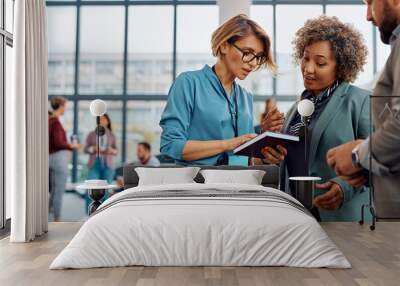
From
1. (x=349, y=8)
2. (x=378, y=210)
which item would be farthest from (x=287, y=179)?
(x=349, y=8)

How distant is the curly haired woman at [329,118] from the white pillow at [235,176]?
457 millimetres

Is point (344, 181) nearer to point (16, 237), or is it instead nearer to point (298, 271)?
point (298, 271)

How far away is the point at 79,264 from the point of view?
4.27 metres

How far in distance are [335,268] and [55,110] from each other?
4495 mm

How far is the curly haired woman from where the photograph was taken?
6.79 metres

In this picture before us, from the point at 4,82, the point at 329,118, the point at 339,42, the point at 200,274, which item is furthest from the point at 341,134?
the point at 4,82

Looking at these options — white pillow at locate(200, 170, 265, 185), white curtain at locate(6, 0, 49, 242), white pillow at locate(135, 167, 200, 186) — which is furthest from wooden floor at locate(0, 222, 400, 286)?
white pillow at locate(135, 167, 200, 186)

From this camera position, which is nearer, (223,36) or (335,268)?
(335,268)

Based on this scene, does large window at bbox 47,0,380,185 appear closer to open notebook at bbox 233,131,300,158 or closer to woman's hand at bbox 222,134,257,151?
woman's hand at bbox 222,134,257,151

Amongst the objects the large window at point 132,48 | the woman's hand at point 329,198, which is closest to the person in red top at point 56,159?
the large window at point 132,48

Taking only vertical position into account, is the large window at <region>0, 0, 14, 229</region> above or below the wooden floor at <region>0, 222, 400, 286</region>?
above

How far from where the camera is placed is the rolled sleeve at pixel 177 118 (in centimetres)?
700

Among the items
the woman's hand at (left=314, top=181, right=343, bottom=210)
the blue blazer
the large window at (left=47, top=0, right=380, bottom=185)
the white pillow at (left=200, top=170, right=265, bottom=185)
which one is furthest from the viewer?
the large window at (left=47, top=0, right=380, bottom=185)

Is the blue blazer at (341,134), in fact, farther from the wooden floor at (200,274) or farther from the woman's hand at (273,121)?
the wooden floor at (200,274)
